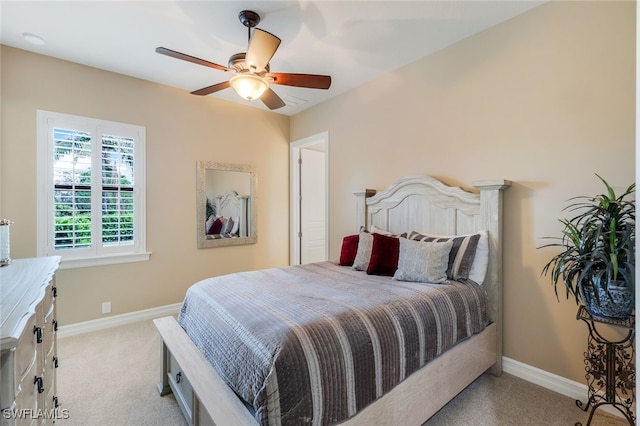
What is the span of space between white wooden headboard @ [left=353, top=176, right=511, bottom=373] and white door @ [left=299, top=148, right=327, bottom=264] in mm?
1427

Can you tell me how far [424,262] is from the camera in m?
2.24

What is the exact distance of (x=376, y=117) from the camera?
3424mm

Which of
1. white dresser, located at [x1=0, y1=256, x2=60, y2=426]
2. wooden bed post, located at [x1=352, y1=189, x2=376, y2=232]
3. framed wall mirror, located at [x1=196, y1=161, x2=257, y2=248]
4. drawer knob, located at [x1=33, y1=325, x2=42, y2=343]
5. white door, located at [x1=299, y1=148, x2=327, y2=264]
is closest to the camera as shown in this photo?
white dresser, located at [x1=0, y1=256, x2=60, y2=426]

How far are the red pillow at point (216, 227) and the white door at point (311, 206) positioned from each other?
128 cm

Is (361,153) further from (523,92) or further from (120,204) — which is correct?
(120,204)

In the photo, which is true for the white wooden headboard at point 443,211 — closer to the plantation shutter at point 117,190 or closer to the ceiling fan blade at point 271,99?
the ceiling fan blade at point 271,99

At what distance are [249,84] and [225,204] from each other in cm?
230

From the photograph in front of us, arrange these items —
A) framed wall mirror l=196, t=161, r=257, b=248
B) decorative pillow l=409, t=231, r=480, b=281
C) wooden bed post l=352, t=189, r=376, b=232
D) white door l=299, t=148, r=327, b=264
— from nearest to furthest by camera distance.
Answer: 1. decorative pillow l=409, t=231, r=480, b=281
2. wooden bed post l=352, t=189, r=376, b=232
3. framed wall mirror l=196, t=161, r=257, b=248
4. white door l=299, t=148, r=327, b=264

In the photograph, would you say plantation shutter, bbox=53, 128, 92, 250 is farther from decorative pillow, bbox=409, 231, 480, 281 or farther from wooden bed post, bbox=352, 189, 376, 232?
decorative pillow, bbox=409, 231, 480, 281

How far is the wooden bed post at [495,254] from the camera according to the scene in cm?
233

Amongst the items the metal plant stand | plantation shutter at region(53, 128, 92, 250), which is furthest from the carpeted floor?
plantation shutter at region(53, 128, 92, 250)

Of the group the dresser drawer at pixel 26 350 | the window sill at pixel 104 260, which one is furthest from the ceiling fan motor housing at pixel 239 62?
the window sill at pixel 104 260

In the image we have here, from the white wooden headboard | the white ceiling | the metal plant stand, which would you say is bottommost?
the metal plant stand

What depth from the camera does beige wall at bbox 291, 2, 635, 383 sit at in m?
1.91
